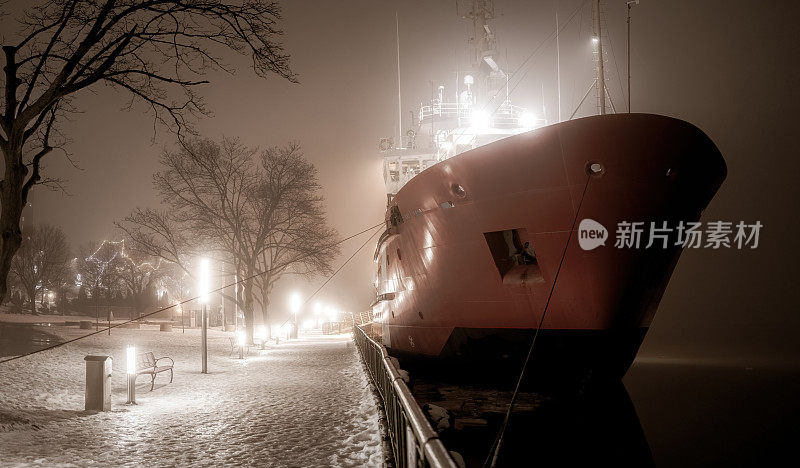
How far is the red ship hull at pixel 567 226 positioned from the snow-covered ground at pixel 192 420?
3.03m

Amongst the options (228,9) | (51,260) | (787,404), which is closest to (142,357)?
(228,9)

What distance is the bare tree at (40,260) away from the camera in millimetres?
40625

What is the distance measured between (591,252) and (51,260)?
49941mm

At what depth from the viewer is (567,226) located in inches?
338

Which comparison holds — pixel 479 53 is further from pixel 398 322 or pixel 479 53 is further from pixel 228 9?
pixel 228 9

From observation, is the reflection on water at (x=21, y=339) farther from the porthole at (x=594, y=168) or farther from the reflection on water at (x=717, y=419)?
the reflection on water at (x=717, y=419)

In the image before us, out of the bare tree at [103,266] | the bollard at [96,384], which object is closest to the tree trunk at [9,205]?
the bollard at [96,384]

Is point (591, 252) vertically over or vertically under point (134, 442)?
over

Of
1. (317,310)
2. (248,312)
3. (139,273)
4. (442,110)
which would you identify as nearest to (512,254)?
(442,110)

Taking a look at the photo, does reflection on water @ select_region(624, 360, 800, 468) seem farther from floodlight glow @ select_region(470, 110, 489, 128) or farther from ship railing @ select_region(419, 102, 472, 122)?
ship railing @ select_region(419, 102, 472, 122)

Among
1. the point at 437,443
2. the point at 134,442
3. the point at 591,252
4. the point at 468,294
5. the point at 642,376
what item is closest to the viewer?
the point at 437,443

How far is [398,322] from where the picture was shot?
1402 cm

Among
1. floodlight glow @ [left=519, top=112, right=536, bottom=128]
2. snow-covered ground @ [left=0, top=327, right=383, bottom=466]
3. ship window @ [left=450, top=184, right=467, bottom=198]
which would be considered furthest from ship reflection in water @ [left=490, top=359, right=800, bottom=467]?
floodlight glow @ [left=519, top=112, right=536, bottom=128]

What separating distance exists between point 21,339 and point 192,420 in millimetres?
14165
